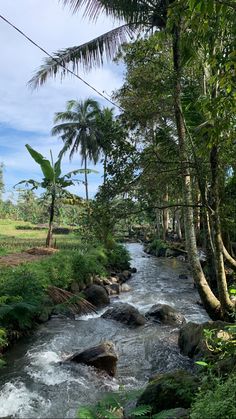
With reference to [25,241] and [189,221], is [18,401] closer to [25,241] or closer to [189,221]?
[189,221]

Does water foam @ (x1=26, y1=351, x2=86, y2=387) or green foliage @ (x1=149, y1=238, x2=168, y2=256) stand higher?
green foliage @ (x1=149, y1=238, x2=168, y2=256)

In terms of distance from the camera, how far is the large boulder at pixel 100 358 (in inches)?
250

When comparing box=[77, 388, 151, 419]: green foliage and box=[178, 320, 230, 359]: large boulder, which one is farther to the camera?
box=[178, 320, 230, 359]: large boulder

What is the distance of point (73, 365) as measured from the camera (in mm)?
6531

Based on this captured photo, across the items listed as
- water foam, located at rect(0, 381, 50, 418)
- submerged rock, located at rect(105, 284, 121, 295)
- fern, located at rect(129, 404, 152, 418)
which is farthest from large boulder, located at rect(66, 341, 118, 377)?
submerged rock, located at rect(105, 284, 121, 295)

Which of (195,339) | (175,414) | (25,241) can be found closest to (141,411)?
(175,414)

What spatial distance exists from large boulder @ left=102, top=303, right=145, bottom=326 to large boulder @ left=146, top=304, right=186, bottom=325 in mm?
330

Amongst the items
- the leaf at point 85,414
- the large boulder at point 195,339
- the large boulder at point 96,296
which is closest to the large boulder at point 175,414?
the leaf at point 85,414

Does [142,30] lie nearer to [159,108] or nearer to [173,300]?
[159,108]

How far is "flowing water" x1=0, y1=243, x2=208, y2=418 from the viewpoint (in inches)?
208

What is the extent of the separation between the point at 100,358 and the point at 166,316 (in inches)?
149

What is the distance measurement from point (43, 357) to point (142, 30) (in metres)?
7.59

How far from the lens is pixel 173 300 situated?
42.2 ft

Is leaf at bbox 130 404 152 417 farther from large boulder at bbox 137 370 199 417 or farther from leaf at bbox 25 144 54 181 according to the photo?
leaf at bbox 25 144 54 181
